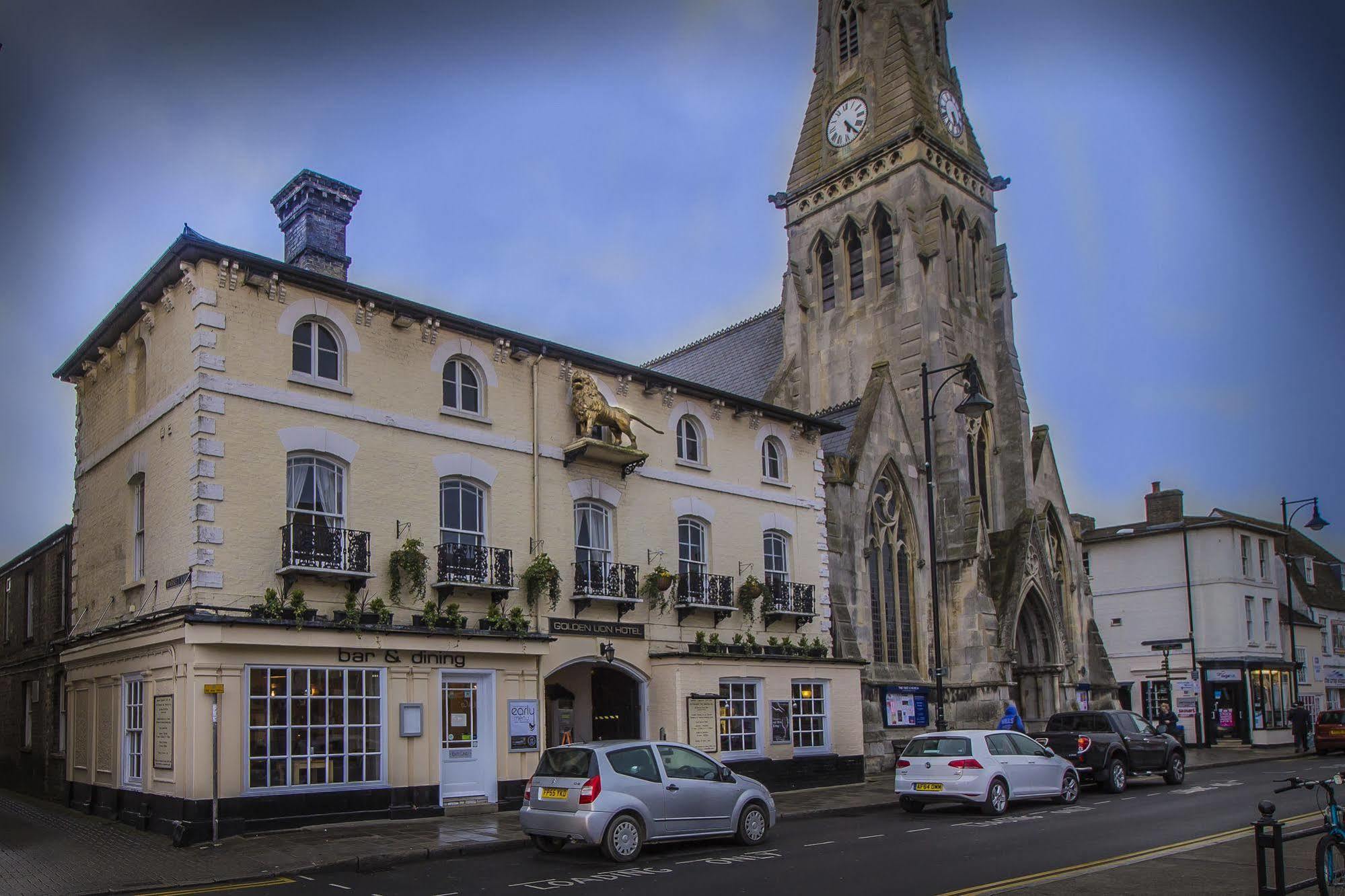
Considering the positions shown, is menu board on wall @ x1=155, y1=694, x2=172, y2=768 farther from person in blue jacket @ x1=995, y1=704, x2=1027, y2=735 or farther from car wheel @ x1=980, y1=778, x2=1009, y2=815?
person in blue jacket @ x1=995, y1=704, x2=1027, y2=735

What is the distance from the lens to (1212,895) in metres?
11.5

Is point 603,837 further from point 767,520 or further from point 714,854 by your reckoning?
point 767,520

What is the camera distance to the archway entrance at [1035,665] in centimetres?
3891

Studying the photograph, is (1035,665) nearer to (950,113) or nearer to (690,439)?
(690,439)

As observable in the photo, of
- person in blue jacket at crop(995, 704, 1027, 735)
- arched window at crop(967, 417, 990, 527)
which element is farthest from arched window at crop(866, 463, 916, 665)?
person in blue jacket at crop(995, 704, 1027, 735)

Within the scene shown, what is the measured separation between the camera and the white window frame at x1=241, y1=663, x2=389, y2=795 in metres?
16.9

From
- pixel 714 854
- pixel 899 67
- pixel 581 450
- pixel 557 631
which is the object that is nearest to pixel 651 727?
pixel 557 631

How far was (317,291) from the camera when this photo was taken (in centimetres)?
1936

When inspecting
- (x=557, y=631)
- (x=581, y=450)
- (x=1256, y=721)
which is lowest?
(x=1256, y=721)

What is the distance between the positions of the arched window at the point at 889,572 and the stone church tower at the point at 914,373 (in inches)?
2.5

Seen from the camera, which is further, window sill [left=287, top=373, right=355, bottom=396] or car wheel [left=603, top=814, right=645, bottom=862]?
window sill [left=287, top=373, right=355, bottom=396]

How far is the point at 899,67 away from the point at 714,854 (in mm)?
34389

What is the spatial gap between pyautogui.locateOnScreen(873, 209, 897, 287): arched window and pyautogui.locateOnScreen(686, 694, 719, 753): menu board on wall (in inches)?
859

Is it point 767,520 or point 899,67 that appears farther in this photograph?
point 899,67
